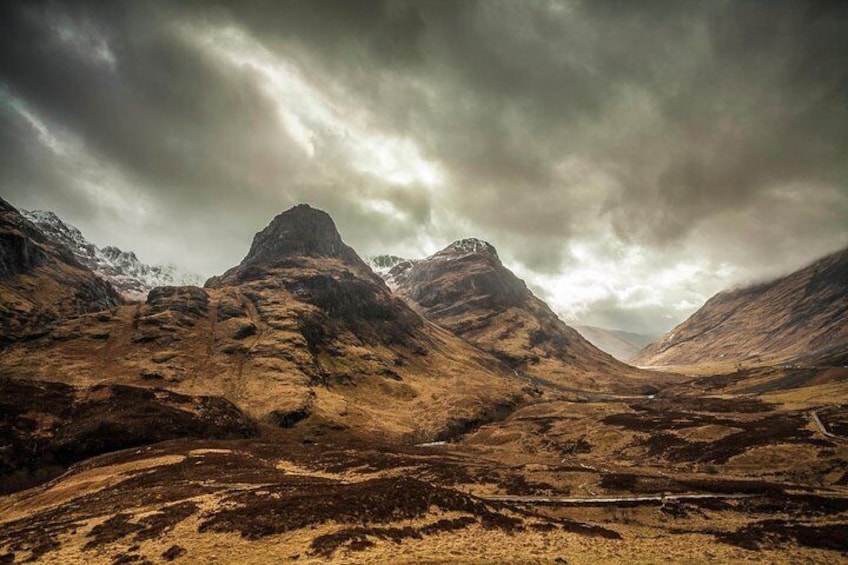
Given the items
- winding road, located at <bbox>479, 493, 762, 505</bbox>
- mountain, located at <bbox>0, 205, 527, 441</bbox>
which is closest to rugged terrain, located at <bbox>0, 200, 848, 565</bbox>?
winding road, located at <bbox>479, 493, 762, 505</bbox>

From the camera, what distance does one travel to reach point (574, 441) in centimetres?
9481

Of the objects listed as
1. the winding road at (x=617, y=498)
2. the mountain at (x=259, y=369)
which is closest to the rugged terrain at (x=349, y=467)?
the winding road at (x=617, y=498)

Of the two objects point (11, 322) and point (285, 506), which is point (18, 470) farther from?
point (11, 322)

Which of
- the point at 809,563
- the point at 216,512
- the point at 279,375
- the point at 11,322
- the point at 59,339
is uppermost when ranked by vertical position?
the point at 11,322

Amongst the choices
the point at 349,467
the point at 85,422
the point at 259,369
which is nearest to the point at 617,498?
the point at 349,467

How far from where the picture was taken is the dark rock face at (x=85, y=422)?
2790 inches

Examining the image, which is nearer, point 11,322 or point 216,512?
point 216,512

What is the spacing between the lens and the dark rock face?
70875 mm

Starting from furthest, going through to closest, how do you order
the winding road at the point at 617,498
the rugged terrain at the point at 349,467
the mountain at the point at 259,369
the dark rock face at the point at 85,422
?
the mountain at the point at 259,369 → the dark rock face at the point at 85,422 → the winding road at the point at 617,498 → the rugged terrain at the point at 349,467

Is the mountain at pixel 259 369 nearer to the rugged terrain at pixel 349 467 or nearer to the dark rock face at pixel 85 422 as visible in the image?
the rugged terrain at pixel 349 467

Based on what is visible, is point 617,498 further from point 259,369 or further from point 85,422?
point 259,369

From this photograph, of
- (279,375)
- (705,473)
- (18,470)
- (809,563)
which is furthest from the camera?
(279,375)

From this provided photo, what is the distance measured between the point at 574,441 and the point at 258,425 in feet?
279

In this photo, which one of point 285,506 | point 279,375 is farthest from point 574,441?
point 279,375
